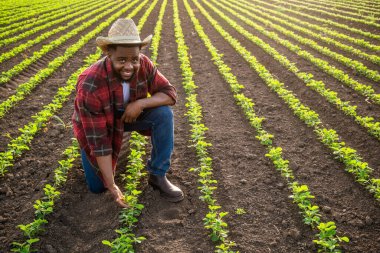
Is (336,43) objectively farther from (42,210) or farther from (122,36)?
(42,210)

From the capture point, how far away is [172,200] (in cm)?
365

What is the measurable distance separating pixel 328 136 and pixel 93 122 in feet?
11.1

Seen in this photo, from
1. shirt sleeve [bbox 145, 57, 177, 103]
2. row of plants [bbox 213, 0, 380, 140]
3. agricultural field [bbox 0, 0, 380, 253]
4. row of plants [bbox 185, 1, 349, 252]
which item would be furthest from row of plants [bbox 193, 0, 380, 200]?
shirt sleeve [bbox 145, 57, 177, 103]

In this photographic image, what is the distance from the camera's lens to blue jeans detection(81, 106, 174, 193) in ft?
11.5

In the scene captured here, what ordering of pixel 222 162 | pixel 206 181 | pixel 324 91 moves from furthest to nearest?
Answer: pixel 324 91
pixel 222 162
pixel 206 181

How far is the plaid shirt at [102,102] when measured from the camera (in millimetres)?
3072

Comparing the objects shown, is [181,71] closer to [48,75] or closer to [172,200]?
[48,75]

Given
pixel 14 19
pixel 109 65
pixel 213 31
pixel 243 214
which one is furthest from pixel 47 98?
pixel 14 19

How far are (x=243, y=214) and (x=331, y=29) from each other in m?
12.1

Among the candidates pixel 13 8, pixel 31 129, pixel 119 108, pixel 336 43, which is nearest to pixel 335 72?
pixel 336 43

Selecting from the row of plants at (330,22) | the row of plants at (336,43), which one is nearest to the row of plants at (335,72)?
the row of plants at (336,43)

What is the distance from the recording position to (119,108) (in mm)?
3424

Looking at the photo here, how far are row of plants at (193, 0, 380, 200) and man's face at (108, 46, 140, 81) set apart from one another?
285 cm

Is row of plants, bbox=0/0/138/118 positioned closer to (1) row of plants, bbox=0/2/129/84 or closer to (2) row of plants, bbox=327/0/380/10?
(1) row of plants, bbox=0/2/129/84
